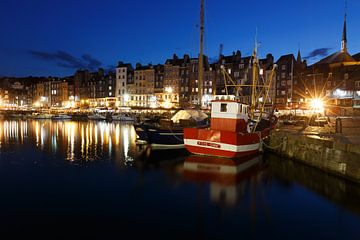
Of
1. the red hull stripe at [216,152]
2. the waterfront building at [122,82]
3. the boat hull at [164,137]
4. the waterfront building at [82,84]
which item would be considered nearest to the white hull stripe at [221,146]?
the red hull stripe at [216,152]

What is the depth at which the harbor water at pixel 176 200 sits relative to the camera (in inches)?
381

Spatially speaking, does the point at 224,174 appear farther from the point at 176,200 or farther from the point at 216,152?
the point at 176,200

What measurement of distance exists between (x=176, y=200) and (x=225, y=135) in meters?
8.62

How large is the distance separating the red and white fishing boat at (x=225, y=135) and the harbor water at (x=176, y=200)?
953 millimetres

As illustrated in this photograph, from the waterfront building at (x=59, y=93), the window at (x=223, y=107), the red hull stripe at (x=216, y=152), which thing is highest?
the waterfront building at (x=59, y=93)

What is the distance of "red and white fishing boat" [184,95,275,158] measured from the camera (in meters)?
20.4

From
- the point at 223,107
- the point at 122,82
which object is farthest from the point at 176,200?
the point at 122,82

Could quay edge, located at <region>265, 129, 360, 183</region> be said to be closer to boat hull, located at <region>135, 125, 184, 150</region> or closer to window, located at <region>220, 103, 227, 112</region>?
window, located at <region>220, 103, 227, 112</region>

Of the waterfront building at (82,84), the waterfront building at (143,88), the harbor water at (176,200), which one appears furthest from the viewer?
the waterfront building at (82,84)

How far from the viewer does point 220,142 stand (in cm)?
2062

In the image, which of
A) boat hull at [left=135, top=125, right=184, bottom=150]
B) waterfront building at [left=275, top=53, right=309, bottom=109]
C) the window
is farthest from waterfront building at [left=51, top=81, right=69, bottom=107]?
the window

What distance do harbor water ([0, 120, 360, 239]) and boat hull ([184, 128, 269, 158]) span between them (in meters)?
0.86

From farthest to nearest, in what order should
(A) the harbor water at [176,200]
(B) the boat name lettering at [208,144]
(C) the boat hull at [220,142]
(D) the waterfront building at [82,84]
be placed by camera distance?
(D) the waterfront building at [82,84], (B) the boat name lettering at [208,144], (C) the boat hull at [220,142], (A) the harbor water at [176,200]

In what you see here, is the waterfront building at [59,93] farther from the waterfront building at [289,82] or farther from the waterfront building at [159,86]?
the waterfront building at [289,82]
